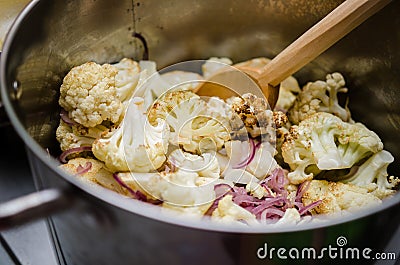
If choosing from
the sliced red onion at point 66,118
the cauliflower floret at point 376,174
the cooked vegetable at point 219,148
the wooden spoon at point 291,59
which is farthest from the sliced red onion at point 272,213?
the sliced red onion at point 66,118

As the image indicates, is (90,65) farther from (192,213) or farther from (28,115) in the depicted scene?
(192,213)

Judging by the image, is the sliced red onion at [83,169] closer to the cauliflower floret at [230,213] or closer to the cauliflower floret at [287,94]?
the cauliflower floret at [230,213]

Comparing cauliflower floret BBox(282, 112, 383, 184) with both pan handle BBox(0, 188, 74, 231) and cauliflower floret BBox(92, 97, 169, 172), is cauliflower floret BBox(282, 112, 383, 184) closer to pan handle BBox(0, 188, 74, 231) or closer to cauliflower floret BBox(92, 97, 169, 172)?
cauliflower floret BBox(92, 97, 169, 172)

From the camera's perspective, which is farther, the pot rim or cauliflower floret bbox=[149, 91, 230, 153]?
cauliflower floret bbox=[149, 91, 230, 153]

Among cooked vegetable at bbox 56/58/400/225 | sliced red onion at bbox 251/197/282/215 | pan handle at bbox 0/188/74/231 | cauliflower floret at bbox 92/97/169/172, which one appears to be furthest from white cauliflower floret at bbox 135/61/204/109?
pan handle at bbox 0/188/74/231

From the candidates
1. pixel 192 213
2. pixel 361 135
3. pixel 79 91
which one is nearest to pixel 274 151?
pixel 361 135
